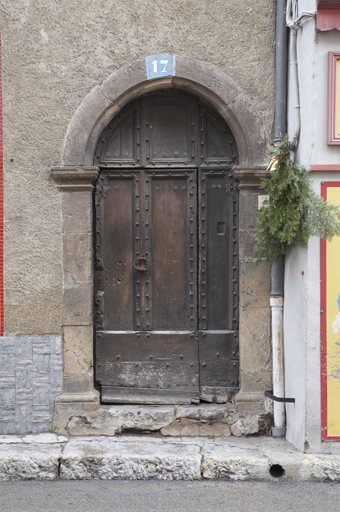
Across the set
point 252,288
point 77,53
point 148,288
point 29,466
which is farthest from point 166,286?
point 77,53

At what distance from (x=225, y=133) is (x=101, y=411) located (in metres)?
2.83

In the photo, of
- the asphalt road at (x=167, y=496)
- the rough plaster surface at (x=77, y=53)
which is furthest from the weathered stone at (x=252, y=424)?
the rough plaster surface at (x=77, y=53)

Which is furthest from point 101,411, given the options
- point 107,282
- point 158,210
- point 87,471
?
point 158,210

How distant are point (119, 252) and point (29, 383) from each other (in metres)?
1.46

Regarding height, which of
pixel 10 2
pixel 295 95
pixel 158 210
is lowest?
pixel 158 210

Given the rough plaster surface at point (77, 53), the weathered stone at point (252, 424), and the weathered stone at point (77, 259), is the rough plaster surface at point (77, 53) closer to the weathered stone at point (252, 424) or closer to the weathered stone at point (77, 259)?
the weathered stone at point (77, 259)

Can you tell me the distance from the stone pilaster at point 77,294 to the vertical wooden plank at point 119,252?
247mm

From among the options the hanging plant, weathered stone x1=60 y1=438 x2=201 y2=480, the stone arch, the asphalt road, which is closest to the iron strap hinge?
the asphalt road

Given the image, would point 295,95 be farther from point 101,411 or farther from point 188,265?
point 101,411

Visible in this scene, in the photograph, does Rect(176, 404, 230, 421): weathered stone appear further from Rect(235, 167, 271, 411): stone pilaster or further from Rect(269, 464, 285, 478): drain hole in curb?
Rect(269, 464, 285, 478): drain hole in curb

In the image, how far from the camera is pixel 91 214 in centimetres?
535

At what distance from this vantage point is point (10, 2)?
5230 millimetres

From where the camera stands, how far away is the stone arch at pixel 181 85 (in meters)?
5.21

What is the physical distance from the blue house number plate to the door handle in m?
1.65
